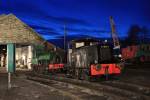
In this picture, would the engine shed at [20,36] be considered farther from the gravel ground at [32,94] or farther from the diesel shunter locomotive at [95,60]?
the gravel ground at [32,94]

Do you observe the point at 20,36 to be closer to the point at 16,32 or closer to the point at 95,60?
the point at 16,32

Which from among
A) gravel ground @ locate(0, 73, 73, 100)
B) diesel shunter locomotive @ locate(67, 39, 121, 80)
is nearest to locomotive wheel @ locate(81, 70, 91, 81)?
diesel shunter locomotive @ locate(67, 39, 121, 80)

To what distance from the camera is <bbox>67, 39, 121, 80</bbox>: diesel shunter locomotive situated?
1971cm

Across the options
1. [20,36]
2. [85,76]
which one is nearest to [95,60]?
[85,76]

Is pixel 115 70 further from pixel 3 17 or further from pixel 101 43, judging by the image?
pixel 3 17

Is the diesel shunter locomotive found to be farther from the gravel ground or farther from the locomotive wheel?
the gravel ground

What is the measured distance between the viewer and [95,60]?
20.1m

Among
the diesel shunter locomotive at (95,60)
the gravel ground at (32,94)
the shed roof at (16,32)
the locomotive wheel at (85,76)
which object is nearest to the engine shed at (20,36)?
the shed roof at (16,32)

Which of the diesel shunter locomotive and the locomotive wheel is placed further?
the locomotive wheel

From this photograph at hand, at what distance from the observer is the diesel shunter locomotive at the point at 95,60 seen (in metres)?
19.7

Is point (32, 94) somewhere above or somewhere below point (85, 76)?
below

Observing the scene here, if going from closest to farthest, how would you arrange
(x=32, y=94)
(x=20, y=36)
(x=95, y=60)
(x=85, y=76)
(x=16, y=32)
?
(x=32, y=94)
(x=95, y=60)
(x=85, y=76)
(x=16, y=32)
(x=20, y=36)

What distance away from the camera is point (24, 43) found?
4766cm

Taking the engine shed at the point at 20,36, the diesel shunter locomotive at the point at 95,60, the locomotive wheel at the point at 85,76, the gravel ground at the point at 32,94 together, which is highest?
the engine shed at the point at 20,36
